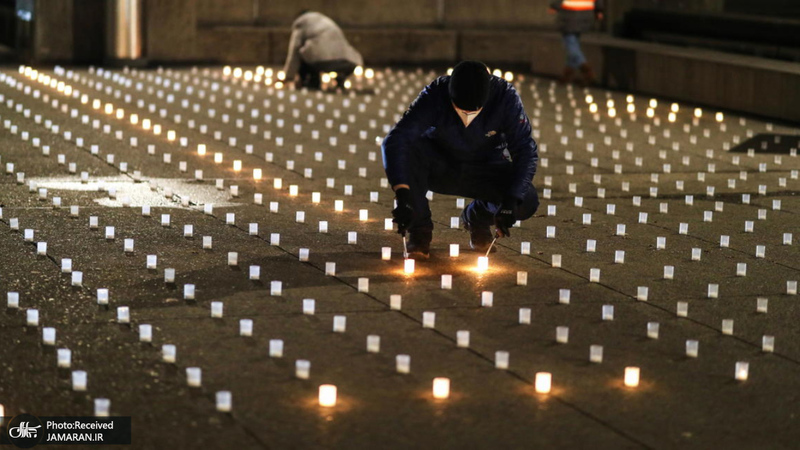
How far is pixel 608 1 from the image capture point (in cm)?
2298

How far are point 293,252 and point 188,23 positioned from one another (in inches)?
613

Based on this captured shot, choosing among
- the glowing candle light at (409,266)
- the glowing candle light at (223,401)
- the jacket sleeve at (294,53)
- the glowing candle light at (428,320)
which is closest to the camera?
the glowing candle light at (223,401)

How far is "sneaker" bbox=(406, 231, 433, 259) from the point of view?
798 centimetres

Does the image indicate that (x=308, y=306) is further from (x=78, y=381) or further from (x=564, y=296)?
(x=78, y=381)

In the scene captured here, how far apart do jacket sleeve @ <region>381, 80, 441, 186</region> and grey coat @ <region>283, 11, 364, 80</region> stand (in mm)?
10851

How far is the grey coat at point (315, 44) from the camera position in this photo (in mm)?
18531

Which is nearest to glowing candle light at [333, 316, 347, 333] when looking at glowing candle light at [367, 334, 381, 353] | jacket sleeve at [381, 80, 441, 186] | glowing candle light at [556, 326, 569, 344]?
glowing candle light at [367, 334, 381, 353]

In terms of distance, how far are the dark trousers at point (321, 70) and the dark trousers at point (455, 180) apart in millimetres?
10766

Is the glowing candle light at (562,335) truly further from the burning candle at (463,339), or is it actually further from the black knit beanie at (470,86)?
the black knit beanie at (470,86)

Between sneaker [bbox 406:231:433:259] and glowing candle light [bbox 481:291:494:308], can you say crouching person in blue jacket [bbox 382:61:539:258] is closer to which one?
sneaker [bbox 406:231:433:259]

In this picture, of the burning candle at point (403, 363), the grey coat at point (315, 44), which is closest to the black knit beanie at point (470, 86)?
the burning candle at point (403, 363)

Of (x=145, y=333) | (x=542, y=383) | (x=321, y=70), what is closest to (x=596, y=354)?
(x=542, y=383)

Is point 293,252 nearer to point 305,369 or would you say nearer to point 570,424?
point 305,369

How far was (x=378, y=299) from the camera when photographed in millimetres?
6984
